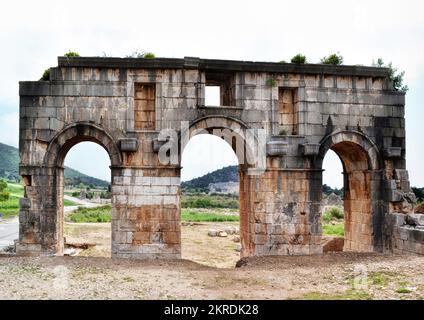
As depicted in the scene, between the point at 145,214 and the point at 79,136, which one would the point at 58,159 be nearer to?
the point at 79,136

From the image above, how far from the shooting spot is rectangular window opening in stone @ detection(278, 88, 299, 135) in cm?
1399

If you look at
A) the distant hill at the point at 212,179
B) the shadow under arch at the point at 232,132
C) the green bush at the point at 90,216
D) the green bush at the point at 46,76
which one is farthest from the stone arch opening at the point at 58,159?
the distant hill at the point at 212,179

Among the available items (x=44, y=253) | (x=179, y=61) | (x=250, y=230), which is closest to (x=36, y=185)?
(x=44, y=253)

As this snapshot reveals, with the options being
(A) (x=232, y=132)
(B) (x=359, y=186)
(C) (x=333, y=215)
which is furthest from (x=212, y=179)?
(A) (x=232, y=132)

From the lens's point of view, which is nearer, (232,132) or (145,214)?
(145,214)

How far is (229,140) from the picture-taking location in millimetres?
14477

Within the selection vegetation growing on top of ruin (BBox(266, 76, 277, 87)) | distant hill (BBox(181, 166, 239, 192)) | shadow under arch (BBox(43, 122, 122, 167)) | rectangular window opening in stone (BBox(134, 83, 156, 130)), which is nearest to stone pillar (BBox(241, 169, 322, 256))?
vegetation growing on top of ruin (BBox(266, 76, 277, 87))

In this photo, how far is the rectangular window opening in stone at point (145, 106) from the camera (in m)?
13.4

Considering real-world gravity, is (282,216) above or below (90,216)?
above

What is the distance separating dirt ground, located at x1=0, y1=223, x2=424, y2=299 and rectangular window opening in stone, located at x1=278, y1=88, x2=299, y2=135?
12.9 feet

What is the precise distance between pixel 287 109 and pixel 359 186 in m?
3.45

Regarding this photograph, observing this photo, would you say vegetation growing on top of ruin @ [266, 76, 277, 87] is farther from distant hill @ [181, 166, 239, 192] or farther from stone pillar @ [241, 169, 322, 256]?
distant hill @ [181, 166, 239, 192]

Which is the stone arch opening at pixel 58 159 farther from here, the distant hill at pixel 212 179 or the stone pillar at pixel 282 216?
the distant hill at pixel 212 179

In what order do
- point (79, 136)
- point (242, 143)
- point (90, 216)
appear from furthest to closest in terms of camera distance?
point (90, 216)
point (242, 143)
point (79, 136)
